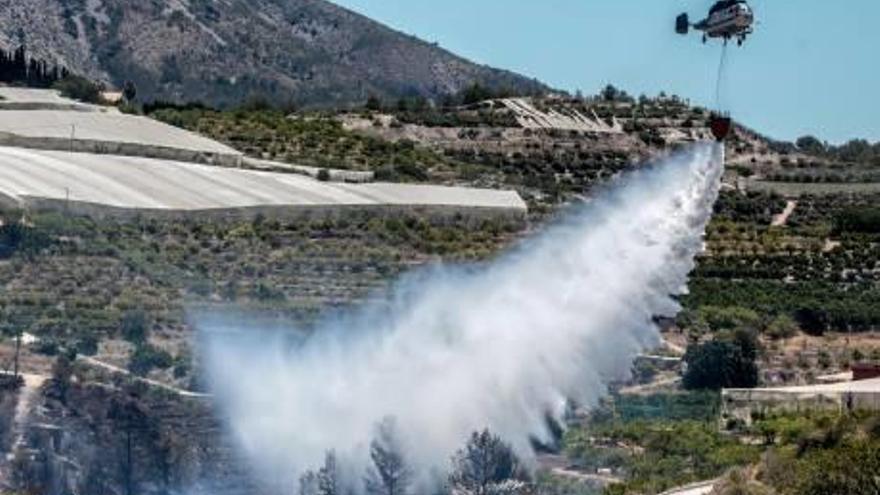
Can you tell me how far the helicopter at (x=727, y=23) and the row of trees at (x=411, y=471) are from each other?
10719mm

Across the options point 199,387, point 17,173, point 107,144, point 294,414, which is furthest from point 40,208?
point 294,414

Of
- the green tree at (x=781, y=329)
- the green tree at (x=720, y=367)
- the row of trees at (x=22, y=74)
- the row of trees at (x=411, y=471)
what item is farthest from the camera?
the row of trees at (x=22, y=74)

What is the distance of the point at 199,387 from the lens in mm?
79875

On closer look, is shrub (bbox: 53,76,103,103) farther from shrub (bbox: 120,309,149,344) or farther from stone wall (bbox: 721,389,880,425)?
stone wall (bbox: 721,389,880,425)

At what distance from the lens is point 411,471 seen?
70562mm

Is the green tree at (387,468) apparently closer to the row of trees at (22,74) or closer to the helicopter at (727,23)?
the helicopter at (727,23)

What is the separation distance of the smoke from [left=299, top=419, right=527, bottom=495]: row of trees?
18.8 inches

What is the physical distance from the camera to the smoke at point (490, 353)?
237 ft

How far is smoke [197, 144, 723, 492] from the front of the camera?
72.2 m

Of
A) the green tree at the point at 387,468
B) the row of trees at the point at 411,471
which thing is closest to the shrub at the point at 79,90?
the green tree at the point at 387,468

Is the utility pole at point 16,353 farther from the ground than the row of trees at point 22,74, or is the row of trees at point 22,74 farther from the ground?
the row of trees at point 22,74

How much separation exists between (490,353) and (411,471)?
4.09m

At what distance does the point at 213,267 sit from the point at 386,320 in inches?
972

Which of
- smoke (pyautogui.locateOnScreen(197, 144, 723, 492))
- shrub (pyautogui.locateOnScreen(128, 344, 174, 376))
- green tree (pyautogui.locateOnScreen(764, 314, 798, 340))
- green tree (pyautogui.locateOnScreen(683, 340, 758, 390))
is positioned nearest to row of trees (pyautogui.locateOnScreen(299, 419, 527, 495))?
smoke (pyautogui.locateOnScreen(197, 144, 723, 492))
